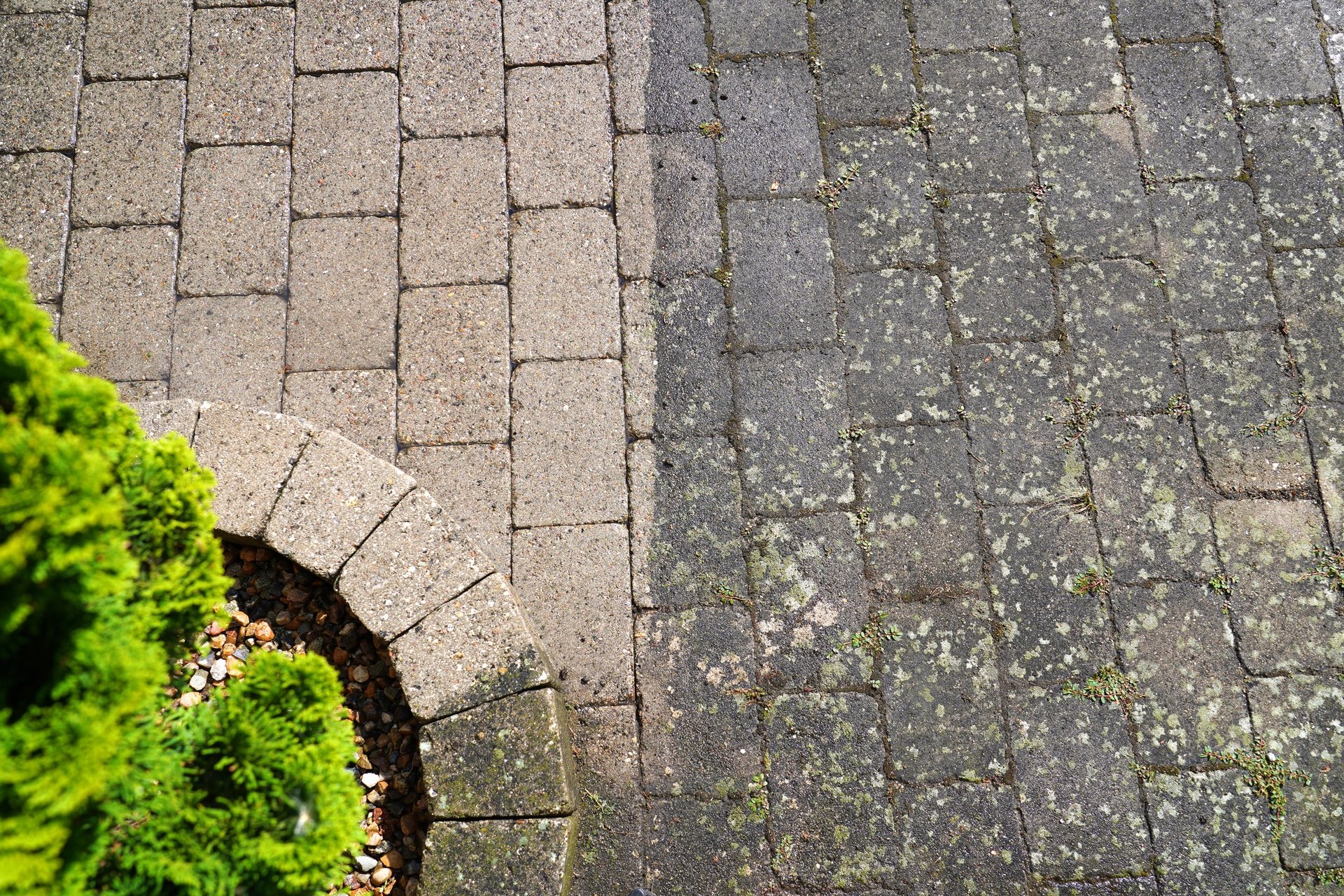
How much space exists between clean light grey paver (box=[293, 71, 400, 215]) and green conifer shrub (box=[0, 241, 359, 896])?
5.59 feet

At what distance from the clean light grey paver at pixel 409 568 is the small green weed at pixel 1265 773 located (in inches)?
101

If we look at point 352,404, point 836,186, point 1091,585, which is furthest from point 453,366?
point 1091,585

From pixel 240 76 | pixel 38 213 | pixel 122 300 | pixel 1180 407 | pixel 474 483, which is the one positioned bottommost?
pixel 474 483

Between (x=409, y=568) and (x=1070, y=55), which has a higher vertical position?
(x=1070, y=55)

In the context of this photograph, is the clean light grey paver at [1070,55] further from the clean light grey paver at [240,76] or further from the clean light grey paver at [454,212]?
the clean light grey paver at [240,76]

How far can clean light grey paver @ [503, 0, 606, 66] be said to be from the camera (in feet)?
13.4

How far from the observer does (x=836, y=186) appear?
3947 millimetres

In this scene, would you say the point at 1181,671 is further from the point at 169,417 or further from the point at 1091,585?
the point at 169,417

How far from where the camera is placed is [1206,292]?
3.82 metres

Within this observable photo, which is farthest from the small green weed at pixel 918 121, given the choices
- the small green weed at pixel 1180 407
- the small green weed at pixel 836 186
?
the small green weed at pixel 1180 407

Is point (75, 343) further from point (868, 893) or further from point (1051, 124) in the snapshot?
point (1051, 124)

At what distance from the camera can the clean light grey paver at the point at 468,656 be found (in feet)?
10.5

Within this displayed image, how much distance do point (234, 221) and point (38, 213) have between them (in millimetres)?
773

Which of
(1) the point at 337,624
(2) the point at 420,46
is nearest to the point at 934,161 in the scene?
(2) the point at 420,46
